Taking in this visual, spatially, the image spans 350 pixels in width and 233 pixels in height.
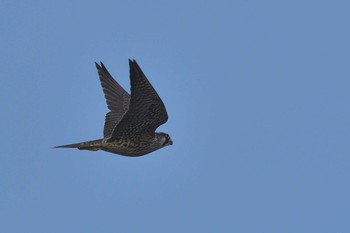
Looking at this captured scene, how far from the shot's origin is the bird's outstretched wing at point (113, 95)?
20297mm

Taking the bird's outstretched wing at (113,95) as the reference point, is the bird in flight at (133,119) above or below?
below

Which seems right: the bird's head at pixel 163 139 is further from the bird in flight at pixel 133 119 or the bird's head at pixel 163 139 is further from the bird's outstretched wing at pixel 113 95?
the bird's outstretched wing at pixel 113 95

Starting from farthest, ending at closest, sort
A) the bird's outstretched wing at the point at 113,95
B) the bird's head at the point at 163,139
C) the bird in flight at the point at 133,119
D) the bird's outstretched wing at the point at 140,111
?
the bird's outstretched wing at the point at 113,95 → the bird's head at the point at 163,139 → the bird in flight at the point at 133,119 → the bird's outstretched wing at the point at 140,111

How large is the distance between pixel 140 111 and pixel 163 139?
2.07m

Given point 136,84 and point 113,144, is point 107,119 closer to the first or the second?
point 113,144

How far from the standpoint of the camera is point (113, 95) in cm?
2058

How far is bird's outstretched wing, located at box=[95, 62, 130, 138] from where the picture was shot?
2030 cm

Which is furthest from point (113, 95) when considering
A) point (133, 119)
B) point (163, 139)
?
point (133, 119)

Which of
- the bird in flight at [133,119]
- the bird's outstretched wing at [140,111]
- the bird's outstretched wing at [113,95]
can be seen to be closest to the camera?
the bird's outstretched wing at [140,111]

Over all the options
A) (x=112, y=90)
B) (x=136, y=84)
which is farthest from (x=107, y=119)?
(x=136, y=84)

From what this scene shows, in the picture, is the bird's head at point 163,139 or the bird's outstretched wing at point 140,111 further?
the bird's head at point 163,139

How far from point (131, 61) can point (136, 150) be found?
136 inches

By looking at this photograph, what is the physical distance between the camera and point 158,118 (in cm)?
1780

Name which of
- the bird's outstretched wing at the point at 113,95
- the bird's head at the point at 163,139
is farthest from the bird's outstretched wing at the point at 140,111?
the bird's outstretched wing at the point at 113,95
